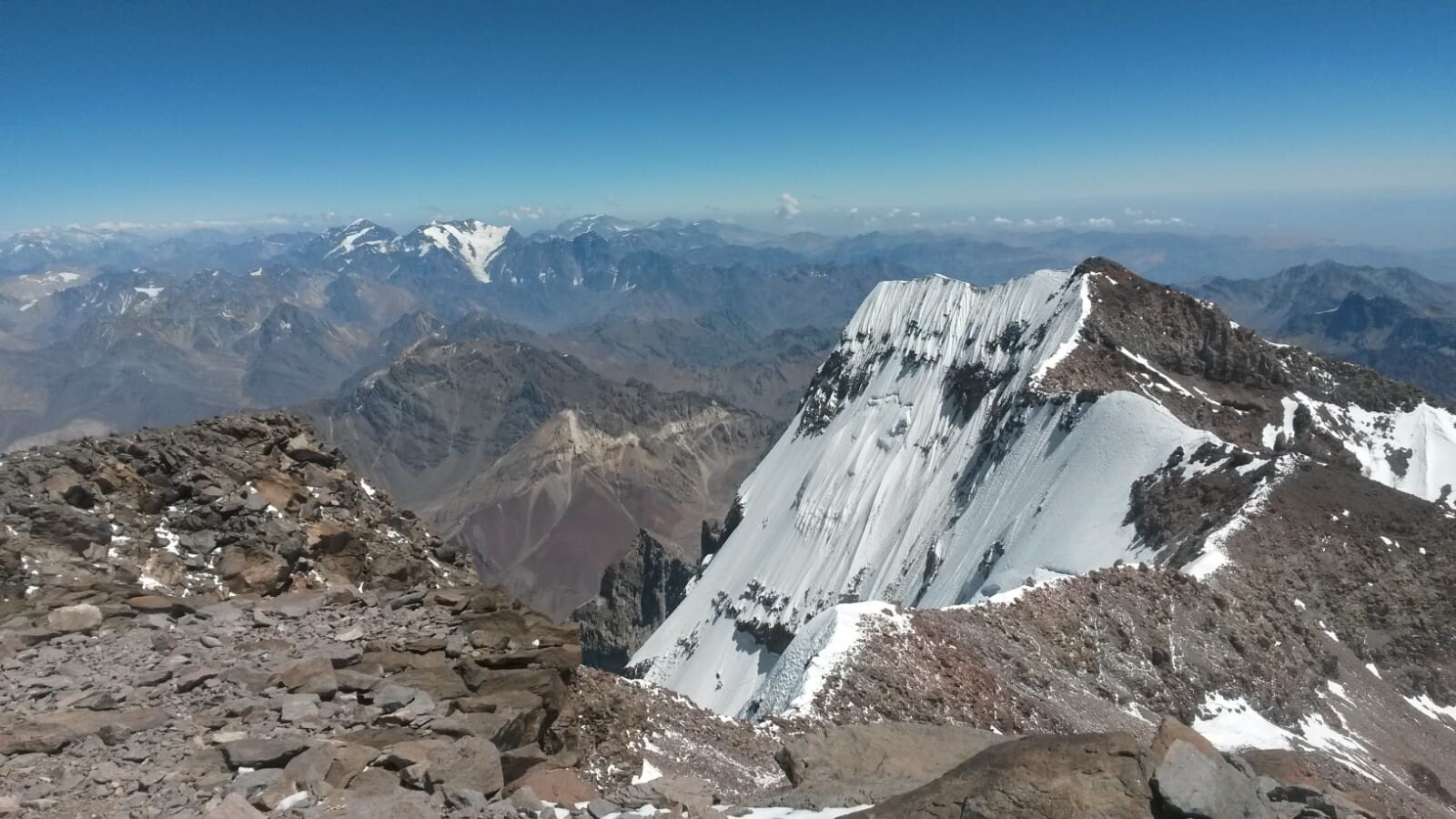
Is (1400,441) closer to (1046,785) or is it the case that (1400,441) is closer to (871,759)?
(871,759)

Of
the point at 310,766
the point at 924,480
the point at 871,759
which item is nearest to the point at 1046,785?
the point at 871,759

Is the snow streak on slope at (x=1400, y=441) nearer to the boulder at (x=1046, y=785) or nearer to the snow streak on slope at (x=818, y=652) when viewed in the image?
the snow streak on slope at (x=818, y=652)

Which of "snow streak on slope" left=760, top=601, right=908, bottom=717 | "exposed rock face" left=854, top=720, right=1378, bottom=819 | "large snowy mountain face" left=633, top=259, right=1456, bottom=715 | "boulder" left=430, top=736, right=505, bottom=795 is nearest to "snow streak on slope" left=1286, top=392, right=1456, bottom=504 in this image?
"large snowy mountain face" left=633, top=259, right=1456, bottom=715

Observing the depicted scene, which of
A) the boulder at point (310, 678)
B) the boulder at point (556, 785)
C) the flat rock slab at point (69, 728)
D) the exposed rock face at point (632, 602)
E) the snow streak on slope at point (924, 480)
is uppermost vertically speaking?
the flat rock slab at point (69, 728)

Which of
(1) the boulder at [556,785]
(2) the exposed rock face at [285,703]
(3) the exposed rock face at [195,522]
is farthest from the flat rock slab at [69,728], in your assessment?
(3) the exposed rock face at [195,522]

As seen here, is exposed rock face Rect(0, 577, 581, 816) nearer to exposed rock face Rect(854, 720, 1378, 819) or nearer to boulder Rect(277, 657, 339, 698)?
boulder Rect(277, 657, 339, 698)

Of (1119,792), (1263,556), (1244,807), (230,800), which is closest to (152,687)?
(230,800)
